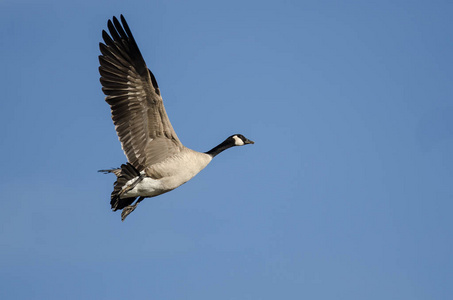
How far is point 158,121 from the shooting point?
45.1 feet

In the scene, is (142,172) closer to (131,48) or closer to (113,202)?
(113,202)

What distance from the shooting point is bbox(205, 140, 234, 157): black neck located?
14820 millimetres

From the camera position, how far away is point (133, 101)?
13.6 metres

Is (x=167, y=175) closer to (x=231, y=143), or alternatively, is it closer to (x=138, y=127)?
(x=138, y=127)

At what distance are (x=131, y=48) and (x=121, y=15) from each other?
67 cm

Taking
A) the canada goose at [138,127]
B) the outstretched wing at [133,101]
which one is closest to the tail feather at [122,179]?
the canada goose at [138,127]

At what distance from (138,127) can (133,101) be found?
1.80 feet

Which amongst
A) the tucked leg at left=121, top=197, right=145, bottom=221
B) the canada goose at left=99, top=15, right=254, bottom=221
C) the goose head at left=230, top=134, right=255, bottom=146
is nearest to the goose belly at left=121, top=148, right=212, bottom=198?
the canada goose at left=99, top=15, right=254, bottom=221

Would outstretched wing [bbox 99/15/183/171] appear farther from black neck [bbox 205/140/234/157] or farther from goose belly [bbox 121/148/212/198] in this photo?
black neck [bbox 205/140/234/157]

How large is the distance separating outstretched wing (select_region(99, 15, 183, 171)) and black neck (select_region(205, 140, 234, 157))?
101cm

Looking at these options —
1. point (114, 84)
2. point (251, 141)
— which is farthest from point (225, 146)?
point (114, 84)

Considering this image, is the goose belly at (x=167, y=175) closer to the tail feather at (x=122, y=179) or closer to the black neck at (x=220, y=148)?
the tail feather at (x=122, y=179)

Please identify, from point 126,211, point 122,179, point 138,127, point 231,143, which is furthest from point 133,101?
point 231,143

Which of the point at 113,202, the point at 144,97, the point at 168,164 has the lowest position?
the point at 113,202
